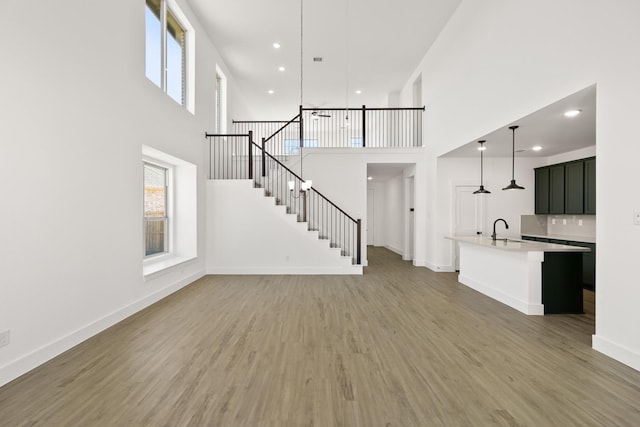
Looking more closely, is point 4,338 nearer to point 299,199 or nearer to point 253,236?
point 253,236

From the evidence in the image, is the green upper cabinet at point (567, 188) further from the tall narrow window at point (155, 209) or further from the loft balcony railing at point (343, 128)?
the tall narrow window at point (155, 209)

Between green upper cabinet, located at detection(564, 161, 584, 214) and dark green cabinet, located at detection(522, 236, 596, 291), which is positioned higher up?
green upper cabinet, located at detection(564, 161, 584, 214)

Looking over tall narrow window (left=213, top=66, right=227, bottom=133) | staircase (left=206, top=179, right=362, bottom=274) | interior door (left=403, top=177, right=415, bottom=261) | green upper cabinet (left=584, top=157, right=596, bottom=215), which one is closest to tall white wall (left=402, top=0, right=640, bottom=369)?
green upper cabinet (left=584, top=157, right=596, bottom=215)

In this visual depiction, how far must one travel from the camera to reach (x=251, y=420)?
2018mm

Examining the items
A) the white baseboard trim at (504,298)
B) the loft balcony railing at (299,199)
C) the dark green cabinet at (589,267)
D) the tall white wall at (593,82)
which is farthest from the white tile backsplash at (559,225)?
the loft balcony railing at (299,199)

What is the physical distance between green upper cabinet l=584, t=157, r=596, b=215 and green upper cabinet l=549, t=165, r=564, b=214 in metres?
0.50

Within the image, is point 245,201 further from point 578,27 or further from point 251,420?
point 578,27

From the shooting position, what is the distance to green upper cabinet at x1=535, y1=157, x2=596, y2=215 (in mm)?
5852

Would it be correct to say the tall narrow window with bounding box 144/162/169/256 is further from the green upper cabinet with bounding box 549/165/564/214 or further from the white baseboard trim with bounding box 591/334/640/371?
the green upper cabinet with bounding box 549/165/564/214

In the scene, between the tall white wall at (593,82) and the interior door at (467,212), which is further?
the interior door at (467,212)

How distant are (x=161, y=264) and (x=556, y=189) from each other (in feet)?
27.1

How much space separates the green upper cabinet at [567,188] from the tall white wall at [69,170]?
792cm

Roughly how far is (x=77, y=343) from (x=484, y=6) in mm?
7574

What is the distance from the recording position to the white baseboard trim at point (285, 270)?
7.04m
